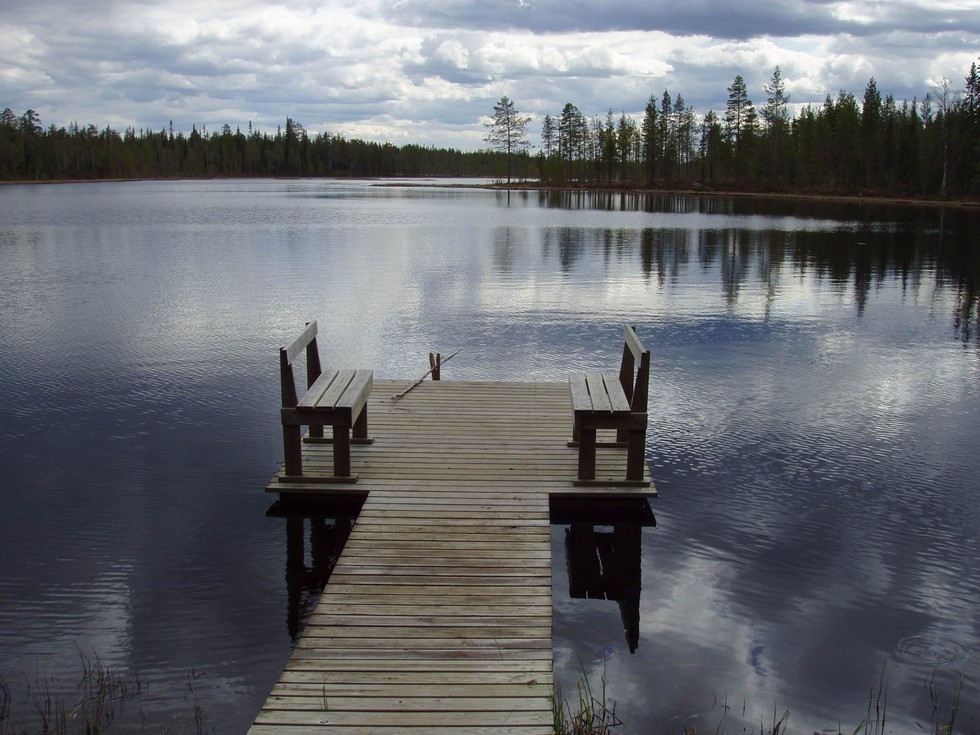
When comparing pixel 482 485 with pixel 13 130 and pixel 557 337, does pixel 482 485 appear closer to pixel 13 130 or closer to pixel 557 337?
pixel 557 337

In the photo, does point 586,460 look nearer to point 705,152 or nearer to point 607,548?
point 607,548

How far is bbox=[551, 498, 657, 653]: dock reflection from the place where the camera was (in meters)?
7.80

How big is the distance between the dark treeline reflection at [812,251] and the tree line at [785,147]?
26.0 metres

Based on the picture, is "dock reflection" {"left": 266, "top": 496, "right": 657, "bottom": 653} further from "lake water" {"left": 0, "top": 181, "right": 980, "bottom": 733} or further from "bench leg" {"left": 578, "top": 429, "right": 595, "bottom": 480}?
"bench leg" {"left": 578, "top": 429, "right": 595, "bottom": 480}

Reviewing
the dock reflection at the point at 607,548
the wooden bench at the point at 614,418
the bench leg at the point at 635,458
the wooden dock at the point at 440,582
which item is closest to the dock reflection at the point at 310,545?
the wooden dock at the point at 440,582

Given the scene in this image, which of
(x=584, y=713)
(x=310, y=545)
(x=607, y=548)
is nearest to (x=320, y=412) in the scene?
(x=310, y=545)

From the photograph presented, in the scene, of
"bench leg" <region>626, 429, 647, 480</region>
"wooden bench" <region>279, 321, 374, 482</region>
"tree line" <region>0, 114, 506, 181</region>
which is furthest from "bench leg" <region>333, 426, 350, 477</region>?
"tree line" <region>0, 114, 506, 181</region>

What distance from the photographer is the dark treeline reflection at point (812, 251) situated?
86.9 feet

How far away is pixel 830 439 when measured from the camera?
11766mm

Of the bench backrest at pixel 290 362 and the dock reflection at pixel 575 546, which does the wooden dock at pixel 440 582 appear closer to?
the dock reflection at pixel 575 546

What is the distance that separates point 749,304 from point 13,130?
143137 mm

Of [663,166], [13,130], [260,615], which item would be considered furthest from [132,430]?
[13,130]

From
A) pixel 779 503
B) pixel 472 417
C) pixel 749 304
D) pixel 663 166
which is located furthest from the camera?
pixel 663 166

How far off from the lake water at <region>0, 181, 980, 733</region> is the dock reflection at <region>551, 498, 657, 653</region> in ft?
0.40
